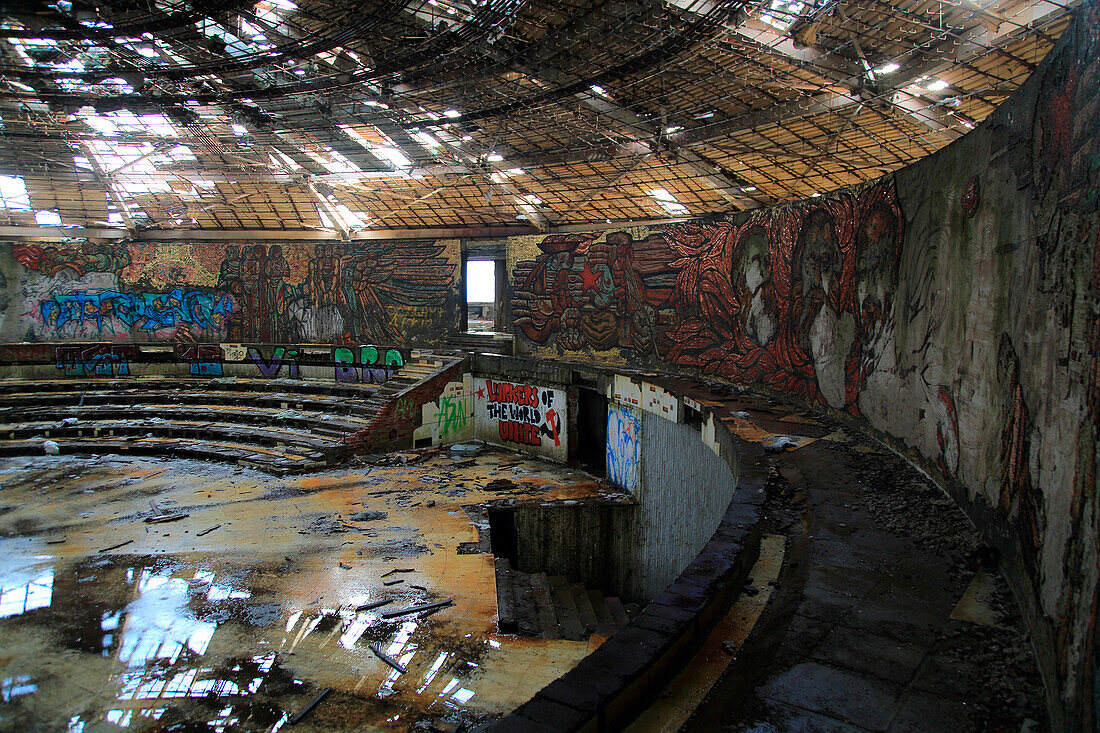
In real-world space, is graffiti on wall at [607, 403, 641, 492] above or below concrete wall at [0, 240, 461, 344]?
below

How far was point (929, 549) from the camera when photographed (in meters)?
4.97

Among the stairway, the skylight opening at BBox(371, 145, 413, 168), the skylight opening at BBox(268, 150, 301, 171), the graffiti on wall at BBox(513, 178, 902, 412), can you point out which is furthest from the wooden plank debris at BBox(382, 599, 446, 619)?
the skylight opening at BBox(268, 150, 301, 171)

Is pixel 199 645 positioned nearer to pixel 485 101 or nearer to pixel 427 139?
pixel 485 101

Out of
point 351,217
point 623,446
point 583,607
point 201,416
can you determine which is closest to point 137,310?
point 351,217

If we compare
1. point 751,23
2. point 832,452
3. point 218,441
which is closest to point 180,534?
point 218,441

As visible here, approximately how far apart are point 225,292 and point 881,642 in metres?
24.9

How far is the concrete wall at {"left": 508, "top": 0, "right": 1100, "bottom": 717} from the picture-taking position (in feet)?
10.1

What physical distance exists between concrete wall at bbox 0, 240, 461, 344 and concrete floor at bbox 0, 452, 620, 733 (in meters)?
10.8

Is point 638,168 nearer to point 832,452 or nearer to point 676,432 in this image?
point 676,432

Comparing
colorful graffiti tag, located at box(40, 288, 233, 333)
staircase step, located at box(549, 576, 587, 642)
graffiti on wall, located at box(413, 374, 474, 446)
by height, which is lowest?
staircase step, located at box(549, 576, 587, 642)

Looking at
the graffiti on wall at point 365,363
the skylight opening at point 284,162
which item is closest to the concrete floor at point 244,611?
the graffiti on wall at point 365,363

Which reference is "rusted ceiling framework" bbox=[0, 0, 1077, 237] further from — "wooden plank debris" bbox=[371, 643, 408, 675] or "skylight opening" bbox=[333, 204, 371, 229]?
"wooden plank debris" bbox=[371, 643, 408, 675]

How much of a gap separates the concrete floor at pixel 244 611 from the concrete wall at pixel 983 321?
4199 mm

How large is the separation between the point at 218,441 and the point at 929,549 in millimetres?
15778
